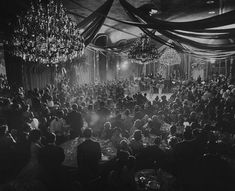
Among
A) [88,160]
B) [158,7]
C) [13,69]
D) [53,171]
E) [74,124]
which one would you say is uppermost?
[158,7]

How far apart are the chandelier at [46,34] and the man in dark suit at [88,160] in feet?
8.39

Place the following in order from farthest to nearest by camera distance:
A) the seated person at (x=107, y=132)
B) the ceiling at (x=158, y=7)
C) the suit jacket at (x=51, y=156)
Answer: the ceiling at (x=158, y=7) < the seated person at (x=107, y=132) < the suit jacket at (x=51, y=156)

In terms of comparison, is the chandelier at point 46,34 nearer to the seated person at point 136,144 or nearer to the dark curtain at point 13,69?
the seated person at point 136,144

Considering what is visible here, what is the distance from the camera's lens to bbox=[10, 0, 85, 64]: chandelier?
17.7 ft

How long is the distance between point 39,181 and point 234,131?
221 inches

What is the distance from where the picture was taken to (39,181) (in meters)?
4.12

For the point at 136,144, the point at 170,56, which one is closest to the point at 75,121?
the point at 136,144

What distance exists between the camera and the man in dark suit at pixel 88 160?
4453 millimetres

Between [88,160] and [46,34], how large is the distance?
10.2 feet

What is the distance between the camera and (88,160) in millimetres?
4449

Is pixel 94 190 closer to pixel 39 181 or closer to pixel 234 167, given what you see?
pixel 39 181

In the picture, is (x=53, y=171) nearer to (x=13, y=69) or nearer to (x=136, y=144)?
(x=136, y=144)

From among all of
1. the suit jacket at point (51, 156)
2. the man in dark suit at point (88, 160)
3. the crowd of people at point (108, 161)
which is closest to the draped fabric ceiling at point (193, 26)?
the crowd of people at point (108, 161)

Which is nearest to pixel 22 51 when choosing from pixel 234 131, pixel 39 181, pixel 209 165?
pixel 39 181
